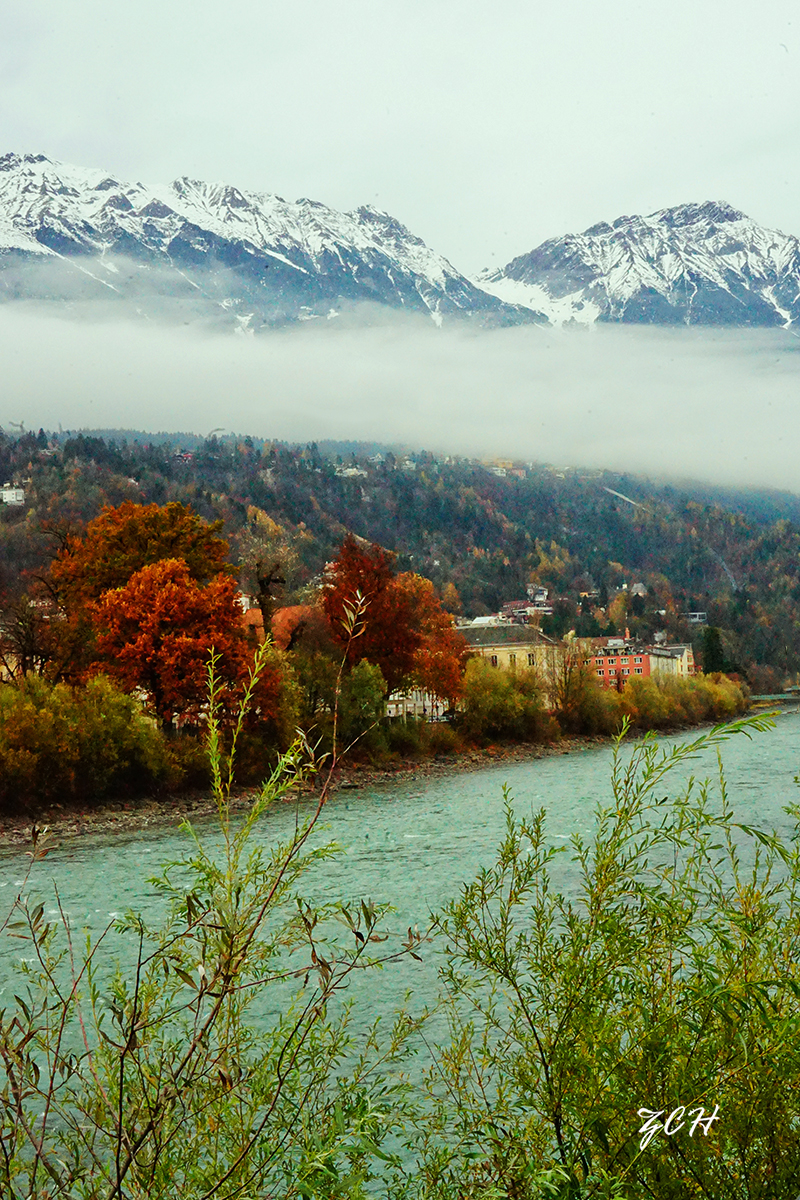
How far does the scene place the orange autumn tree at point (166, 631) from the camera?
37.5m

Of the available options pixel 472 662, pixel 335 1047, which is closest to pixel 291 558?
pixel 472 662

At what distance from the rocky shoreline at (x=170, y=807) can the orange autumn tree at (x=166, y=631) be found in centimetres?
352

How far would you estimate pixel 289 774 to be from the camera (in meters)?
3.50

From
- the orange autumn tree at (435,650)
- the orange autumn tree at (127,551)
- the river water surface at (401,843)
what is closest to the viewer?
the river water surface at (401,843)

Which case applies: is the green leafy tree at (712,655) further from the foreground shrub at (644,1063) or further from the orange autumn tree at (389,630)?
the foreground shrub at (644,1063)

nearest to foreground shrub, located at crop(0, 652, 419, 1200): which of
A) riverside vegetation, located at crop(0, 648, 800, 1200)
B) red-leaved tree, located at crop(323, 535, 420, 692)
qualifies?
riverside vegetation, located at crop(0, 648, 800, 1200)

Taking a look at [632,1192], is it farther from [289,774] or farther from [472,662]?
[472,662]

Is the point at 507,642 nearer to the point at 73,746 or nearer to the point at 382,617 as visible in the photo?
the point at 382,617

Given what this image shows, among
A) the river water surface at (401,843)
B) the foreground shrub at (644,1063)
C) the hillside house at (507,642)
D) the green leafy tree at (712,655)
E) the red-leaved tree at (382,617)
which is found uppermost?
the foreground shrub at (644,1063)

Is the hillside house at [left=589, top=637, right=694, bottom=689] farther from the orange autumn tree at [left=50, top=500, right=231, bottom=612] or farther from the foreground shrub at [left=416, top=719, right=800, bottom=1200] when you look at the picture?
the foreground shrub at [left=416, top=719, right=800, bottom=1200]

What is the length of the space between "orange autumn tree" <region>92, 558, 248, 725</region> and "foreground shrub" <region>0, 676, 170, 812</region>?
4.45ft

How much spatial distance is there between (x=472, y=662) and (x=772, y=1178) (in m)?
59.7

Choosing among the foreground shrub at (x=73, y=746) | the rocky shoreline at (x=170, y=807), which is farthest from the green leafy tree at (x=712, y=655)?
the foreground shrub at (x=73, y=746)

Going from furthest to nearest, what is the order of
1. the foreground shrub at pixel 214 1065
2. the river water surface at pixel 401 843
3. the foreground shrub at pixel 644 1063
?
the river water surface at pixel 401 843, the foreground shrub at pixel 644 1063, the foreground shrub at pixel 214 1065
